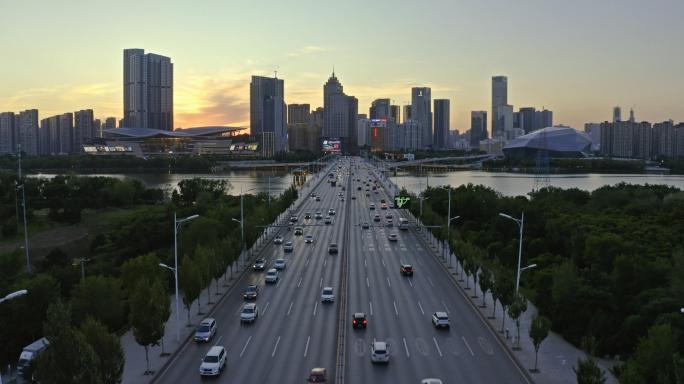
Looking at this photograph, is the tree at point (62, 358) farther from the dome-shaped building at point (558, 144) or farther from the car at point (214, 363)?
the dome-shaped building at point (558, 144)

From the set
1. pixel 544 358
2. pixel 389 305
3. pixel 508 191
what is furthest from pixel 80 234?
pixel 508 191

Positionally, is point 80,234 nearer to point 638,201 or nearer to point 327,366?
point 327,366

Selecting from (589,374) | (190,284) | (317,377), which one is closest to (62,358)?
(317,377)

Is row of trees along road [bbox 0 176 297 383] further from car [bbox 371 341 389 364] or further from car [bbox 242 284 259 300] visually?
car [bbox 371 341 389 364]

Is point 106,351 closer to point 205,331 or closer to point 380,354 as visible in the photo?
point 205,331

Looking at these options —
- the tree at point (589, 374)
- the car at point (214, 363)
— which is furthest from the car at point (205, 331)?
the tree at point (589, 374)
